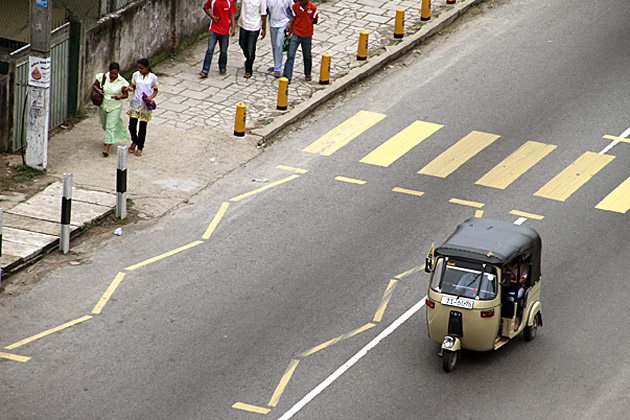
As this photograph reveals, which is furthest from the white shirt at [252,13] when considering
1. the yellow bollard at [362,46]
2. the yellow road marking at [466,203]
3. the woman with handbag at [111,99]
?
the yellow road marking at [466,203]

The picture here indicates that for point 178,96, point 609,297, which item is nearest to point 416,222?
point 609,297

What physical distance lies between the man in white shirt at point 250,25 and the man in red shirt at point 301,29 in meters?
0.62

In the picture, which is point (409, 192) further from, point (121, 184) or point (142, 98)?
point (142, 98)

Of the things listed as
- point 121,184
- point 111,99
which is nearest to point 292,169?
point 111,99

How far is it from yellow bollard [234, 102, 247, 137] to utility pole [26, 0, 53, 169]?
11.8 ft

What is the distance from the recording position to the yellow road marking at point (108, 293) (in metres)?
14.4

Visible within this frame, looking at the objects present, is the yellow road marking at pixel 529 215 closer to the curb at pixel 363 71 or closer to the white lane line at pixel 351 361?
the white lane line at pixel 351 361

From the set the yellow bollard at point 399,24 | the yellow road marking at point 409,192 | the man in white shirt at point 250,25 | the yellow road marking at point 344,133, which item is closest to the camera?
the yellow road marking at point 409,192

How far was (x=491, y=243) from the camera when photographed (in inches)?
521

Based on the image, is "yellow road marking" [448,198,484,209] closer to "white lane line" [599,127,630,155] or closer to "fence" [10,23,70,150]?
"white lane line" [599,127,630,155]

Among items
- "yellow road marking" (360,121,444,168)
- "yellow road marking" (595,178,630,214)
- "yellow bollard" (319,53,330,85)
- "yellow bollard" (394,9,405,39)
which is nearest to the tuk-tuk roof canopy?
"yellow road marking" (595,178,630,214)

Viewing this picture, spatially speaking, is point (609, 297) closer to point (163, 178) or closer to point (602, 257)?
point (602, 257)

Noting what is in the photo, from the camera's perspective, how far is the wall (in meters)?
20.7

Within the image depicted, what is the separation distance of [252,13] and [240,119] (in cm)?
330
